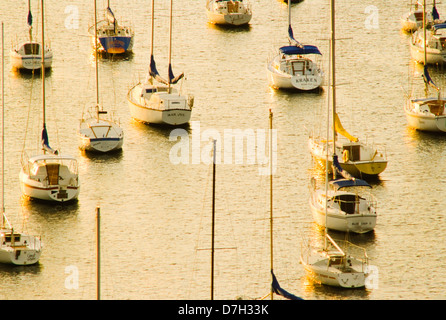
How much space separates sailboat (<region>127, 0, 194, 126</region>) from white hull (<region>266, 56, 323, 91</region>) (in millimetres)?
10154

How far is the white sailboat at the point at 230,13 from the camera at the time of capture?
413 feet

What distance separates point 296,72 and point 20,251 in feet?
138

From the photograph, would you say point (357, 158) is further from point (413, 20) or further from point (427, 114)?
point (413, 20)

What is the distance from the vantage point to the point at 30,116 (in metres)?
95.1

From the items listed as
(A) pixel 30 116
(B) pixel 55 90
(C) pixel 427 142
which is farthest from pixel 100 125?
(C) pixel 427 142

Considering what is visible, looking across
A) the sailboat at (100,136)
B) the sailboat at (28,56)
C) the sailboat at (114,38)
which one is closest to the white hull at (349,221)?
the sailboat at (100,136)

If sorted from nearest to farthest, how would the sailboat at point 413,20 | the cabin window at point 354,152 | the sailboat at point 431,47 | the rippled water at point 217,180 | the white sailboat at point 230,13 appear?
1. the rippled water at point 217,180
2. the cabin window at point 354,152
3. the sailboat at point 431,47
4. the sailboat at point 413,20
5. the white sailboat at point 230,13

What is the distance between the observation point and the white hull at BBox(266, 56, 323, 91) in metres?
101

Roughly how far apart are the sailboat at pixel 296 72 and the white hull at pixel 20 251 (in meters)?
39.5

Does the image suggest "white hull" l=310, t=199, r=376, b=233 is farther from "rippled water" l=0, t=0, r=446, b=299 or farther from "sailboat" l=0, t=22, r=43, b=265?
"sailboat" l=0, t=22, r=43, b=265

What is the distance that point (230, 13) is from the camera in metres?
126

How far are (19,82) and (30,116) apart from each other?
33.8 ft

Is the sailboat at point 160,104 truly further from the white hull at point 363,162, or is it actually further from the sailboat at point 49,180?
the sailboat at point 49,180

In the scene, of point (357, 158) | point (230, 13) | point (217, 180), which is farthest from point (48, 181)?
point (230, 13)
